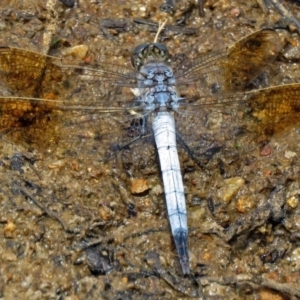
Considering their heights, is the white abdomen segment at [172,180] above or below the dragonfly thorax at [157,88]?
below

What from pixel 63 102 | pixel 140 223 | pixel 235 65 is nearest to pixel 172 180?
pixel 140 223

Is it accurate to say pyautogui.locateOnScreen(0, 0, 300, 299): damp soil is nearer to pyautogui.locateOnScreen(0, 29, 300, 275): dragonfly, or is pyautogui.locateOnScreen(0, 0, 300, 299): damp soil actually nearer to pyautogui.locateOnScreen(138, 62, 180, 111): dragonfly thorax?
pyautogui.locateOnScreen(0, 29, 300, 275): dragonfly

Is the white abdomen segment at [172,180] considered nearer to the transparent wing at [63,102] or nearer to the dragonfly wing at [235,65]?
the transparent wing at [63,102]

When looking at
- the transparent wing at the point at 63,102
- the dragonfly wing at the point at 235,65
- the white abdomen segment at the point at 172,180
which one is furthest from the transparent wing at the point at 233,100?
the transparent wing at the point at 63,102

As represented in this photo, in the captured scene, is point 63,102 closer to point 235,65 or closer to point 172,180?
point 172,180

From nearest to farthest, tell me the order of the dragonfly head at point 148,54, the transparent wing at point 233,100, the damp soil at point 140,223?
the damp soil at point 140,223 < the transparent wing at point 233,100 < the dragonfly head at point 148,54

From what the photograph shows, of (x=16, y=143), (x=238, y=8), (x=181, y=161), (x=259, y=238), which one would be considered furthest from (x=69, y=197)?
(x=238, y=8)
